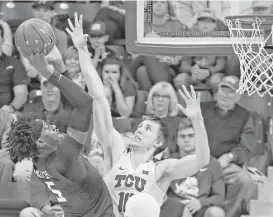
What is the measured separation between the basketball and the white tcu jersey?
1.03m

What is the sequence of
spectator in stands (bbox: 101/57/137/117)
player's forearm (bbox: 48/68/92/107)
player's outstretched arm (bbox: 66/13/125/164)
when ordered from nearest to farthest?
1. player's forearm (bbox: 48/68/92/107)
2. player's outstretched arm (bbox: 66/13/125/164)
3. spectator in stands (bbox: 101/57/137/117)

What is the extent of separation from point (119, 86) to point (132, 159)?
2499 millimetres

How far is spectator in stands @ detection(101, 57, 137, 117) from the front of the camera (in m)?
7.60

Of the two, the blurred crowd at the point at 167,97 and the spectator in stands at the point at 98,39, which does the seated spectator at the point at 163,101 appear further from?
the spectator in stands at the point at 98,39

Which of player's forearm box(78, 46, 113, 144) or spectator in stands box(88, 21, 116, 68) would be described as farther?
spectator in stands box(88, 21, 116, 68)

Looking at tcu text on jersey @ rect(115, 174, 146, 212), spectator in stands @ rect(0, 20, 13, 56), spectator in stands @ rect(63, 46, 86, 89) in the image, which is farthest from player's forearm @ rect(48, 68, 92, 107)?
spectator in stands @ rect(0, 20, 13, 56)

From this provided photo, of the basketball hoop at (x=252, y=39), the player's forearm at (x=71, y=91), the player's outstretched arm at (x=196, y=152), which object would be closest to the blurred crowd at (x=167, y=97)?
the basketball hoop at (x=252, y=39)

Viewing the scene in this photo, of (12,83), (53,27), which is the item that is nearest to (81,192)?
(12,83)

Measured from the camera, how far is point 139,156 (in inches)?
211

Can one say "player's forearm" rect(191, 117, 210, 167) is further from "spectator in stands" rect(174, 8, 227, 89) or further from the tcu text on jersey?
"spectator in stands" rect(174, 8, 227, 89)

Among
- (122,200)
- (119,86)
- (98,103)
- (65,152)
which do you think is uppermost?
(119,86)

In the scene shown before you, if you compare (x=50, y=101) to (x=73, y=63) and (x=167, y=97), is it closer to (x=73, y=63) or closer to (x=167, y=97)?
(x=73, y=63)

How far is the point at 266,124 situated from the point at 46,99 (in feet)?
7.21

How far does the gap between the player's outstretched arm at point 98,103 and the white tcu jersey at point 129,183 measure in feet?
0.58
